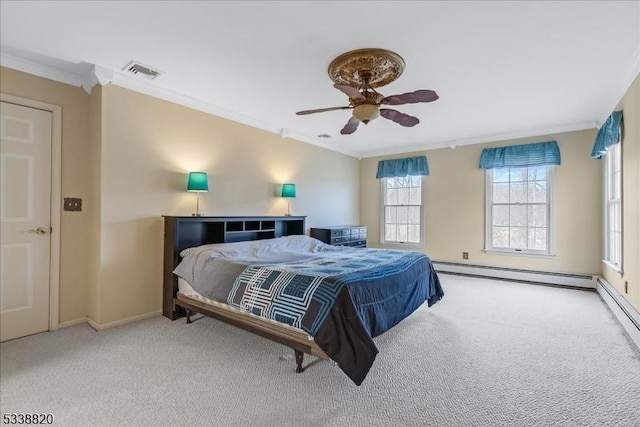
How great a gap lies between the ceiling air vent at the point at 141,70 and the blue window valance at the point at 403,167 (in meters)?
4.48

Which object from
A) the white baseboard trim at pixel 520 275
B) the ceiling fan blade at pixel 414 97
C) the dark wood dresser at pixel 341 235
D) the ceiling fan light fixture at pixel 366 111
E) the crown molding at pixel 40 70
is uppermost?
the crown molding at pixel 40 70

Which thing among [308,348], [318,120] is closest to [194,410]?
[308,348]

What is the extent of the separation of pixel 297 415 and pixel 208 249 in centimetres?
188

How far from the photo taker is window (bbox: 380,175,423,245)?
6.09 meters

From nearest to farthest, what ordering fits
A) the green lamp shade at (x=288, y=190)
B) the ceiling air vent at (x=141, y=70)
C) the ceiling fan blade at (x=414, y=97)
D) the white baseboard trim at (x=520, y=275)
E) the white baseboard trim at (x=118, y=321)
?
the ceiling fan blade at (x=414, y=97), the ceiling air vent at (x=141, y=70), the white baseboard trim at (x=118, y=321), the white baseboard trim at (x=520, y=275), the green lamp shade at (x=288, y=190)

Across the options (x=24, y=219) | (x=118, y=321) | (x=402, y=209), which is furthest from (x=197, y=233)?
(x=402, y=209)

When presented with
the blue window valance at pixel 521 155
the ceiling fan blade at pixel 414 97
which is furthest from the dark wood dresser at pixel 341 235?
the ceiling fan blade at pixel 414 97

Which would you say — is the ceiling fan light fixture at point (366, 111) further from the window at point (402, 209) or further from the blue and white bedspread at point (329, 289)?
the window at point (402, 209)

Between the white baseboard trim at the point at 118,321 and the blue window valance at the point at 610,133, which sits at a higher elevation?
the blue window valance at the point at 610,133

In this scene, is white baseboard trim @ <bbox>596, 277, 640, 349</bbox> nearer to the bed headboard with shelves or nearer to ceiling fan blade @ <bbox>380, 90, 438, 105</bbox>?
ceiling fan blade @ <bbox>380, 90, 438, 105</bbox>

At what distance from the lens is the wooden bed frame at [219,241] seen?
2162mm

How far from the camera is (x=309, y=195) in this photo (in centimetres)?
541

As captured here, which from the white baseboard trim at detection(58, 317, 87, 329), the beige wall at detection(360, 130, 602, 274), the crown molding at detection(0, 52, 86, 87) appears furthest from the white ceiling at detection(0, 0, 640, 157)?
the white baseboard trim at detection(58, 317, 87, 329)

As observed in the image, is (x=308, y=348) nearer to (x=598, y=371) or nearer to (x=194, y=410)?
(x=194, y=410)
